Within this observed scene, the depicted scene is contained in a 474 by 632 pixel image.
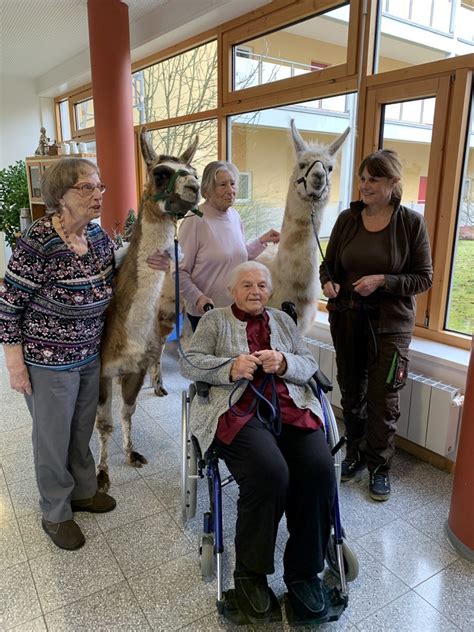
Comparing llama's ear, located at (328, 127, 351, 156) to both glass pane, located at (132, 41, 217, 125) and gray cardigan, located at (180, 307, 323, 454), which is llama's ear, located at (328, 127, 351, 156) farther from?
glass pane, located at (132, 41, 217, 125)

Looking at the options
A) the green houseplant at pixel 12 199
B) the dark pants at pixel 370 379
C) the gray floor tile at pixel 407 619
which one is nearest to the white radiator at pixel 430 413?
the dark pants at pixel 370 379

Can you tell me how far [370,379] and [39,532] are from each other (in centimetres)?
160

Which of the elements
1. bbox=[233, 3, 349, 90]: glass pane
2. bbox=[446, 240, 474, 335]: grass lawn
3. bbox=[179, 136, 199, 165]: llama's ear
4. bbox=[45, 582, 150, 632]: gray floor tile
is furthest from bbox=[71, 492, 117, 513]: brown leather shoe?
bbox=[233, 3, 349, 90]: glass pane

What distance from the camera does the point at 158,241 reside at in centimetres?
204

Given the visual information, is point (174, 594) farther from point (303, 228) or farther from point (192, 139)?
point (192, 139)

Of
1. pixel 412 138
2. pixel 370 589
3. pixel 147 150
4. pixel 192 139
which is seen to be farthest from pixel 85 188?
pixel 192 139

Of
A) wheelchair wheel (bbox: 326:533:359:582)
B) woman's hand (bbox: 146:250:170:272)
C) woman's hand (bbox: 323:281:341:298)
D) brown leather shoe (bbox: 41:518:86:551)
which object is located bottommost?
brown leather shoe (bbox: 41:518:86:551)

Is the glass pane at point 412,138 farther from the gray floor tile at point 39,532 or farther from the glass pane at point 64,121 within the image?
the glass pane at point 64,121

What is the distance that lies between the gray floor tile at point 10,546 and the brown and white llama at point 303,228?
61.4 inches

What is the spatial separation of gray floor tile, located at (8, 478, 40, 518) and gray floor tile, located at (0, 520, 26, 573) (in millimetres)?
86

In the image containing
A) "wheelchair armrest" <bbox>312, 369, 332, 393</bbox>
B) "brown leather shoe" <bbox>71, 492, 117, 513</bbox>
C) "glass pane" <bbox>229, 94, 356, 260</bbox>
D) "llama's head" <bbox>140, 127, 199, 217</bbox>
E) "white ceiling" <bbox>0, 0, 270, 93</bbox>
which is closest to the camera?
"wheelchair armrest" <bbox>312, 369, 332, 393</bbox>

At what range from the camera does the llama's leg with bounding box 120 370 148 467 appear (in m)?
2.43

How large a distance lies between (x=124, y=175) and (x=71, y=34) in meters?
1.97

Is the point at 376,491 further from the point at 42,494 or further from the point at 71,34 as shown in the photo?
the point at 71,34
